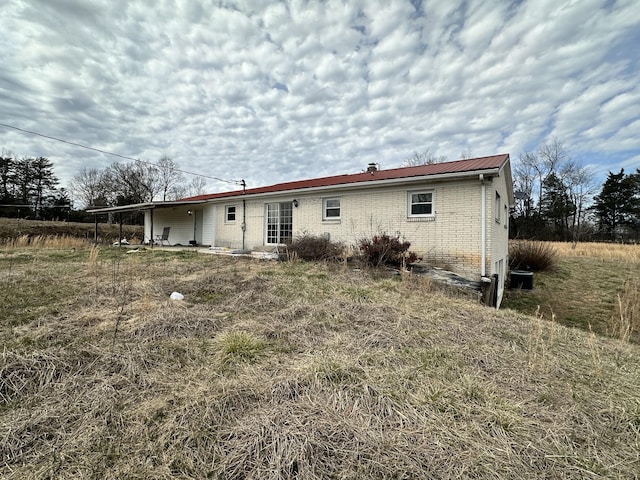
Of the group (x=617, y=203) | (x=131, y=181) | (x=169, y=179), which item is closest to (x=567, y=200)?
(x=617, y=203)

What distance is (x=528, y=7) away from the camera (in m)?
7.64

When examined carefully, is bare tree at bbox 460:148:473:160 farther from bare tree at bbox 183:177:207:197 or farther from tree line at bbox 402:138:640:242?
bare tree at bbox 183:177:207:197

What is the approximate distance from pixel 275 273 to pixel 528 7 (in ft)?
31.7

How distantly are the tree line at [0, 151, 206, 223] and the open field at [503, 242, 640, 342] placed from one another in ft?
119

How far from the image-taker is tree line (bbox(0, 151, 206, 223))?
3303 cm

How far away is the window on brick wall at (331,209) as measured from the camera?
11.3 m

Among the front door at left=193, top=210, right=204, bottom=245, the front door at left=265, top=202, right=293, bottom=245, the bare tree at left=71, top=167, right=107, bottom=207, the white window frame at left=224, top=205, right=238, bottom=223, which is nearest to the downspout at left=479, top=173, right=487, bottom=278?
the front door at left=265, top=202, right=293, bottom=245

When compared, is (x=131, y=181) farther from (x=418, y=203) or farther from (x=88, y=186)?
(x=418, y=203)

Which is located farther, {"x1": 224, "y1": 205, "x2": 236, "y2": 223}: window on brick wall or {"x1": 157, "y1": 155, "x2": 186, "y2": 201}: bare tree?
{"x1": 157, "y1": 155, "x2": 186, "y2": 201}: bare tree

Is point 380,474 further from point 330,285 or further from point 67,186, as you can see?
point 67,186

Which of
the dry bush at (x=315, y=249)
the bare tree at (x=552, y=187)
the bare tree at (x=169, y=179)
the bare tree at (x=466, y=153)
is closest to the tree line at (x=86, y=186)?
→ the bare tree at (x=169, y=179)

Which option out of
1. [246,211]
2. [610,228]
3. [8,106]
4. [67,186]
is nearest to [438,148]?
[610,228]

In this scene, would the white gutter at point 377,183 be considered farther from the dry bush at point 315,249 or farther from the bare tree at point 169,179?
the bare tree at point 169,179

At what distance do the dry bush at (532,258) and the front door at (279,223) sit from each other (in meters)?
10.9
